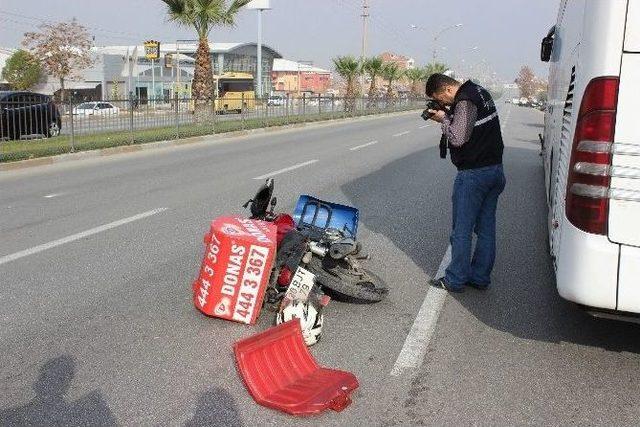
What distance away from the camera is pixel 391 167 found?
13680 millimetres

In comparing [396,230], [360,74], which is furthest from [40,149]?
[360,74]

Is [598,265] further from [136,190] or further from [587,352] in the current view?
[136,190]

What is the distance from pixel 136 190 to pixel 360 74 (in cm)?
3979

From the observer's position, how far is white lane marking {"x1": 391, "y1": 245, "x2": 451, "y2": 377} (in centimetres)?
387

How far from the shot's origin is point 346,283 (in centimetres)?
477

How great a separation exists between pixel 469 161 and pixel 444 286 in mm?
1057

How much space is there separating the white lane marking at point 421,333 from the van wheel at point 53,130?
1306 centimetres

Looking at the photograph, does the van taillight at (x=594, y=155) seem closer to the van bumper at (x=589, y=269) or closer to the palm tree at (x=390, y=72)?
the van bumper at (x=589, y=269)

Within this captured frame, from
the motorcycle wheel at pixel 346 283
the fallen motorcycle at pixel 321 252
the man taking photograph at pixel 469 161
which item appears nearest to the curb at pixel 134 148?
the fallen motorcycle at pixel 321 252

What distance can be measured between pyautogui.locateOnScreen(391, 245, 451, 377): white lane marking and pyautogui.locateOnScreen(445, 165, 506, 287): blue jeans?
0.74 ft

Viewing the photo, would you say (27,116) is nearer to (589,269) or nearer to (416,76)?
(589,269)

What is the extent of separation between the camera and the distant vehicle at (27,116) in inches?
556

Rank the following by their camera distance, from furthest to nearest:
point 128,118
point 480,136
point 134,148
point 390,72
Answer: point 390,72, point 128,118, point 134,148, point 480,136

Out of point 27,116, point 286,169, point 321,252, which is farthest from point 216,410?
point 27,116
